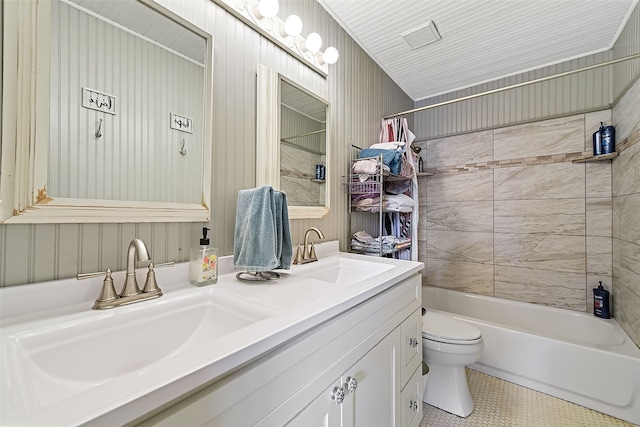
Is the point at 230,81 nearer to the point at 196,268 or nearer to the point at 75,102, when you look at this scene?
the point at 75,102

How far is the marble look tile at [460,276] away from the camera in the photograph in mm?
2447

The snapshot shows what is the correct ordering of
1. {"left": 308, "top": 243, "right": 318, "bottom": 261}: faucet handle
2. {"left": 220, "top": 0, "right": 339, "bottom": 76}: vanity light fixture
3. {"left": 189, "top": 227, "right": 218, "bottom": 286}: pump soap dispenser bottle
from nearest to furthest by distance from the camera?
{"left": 189, "top": 227, "right": 218, "bottom": 286}: pump soap dispenser bottle < {"left": 220, "top": 0, "right": 339, "bottom": 76}: vanity light fixture < {"left": 308, "top": 243, "right": 318, "bottom": 261}: faucet handle

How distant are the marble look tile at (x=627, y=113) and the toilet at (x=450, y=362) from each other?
1651 millimetres

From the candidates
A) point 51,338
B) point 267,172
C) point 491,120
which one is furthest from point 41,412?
point 491,120

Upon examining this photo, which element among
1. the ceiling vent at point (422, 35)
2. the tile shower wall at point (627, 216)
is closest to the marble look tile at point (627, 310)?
the tile shower wall at point (627, 216)

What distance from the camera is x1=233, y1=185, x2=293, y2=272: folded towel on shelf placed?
95 cm

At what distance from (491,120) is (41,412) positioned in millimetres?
3123

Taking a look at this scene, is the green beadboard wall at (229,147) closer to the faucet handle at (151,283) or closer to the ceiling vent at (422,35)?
the faucet handle at (151,283)

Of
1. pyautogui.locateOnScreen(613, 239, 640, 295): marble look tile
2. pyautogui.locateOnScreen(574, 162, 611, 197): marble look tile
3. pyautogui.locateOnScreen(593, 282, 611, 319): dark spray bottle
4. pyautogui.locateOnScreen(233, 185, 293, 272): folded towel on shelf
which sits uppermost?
pyautogui.locateOnScreen(574, 162, 611, 197): marble look tile

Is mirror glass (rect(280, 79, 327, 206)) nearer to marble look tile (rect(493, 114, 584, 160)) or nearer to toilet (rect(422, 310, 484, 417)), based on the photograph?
toilet (rect(422, 310, 484, 417))

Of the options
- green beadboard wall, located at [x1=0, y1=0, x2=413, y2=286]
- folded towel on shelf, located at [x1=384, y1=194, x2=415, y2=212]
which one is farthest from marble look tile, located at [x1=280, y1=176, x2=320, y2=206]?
folded towel on shelf, located at [x1=384, y1=194, x2=415, y2=212]

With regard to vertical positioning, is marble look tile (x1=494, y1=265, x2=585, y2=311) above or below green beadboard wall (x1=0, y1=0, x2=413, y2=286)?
below

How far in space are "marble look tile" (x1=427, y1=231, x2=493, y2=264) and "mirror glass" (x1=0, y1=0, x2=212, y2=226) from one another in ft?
8.02

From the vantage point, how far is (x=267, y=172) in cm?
122
